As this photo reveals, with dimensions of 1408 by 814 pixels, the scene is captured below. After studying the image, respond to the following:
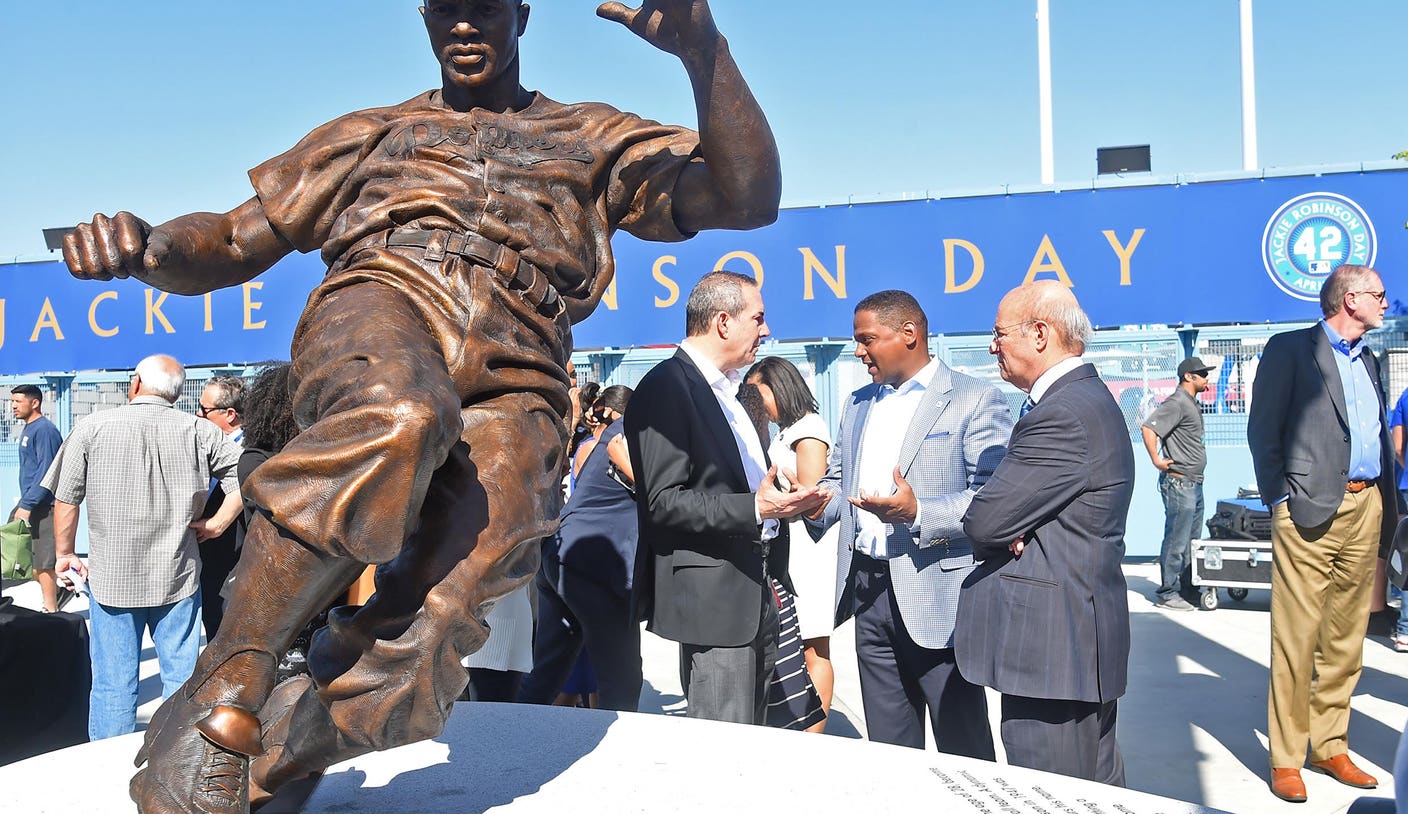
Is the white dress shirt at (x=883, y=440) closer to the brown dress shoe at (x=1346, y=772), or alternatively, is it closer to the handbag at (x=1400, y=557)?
the handbag at (x=1400, y=557)

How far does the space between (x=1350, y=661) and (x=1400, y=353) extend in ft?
21.8

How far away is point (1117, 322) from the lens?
1156 cm

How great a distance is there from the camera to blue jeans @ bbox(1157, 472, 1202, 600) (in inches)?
366

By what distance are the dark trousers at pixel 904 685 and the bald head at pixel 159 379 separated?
3537 millimetres

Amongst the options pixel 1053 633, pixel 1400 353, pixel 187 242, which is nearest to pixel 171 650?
pixel 187 242


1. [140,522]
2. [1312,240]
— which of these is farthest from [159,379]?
[1312,240]

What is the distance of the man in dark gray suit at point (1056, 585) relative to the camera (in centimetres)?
316

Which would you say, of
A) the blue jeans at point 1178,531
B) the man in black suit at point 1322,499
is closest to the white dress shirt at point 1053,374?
the man in black suit at point 1322,499

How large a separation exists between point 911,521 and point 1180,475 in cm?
670

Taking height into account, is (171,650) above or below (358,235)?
below

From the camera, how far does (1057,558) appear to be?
10.6 feet

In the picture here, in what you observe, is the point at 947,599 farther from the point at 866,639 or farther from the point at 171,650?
the point at 171,650

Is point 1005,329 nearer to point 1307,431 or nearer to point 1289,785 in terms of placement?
point 1307,431

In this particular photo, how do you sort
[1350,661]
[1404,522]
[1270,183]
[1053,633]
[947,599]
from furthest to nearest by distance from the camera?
[1270,183] → [1350,661] → [947,599] → [1053,633] → [1404,522]
